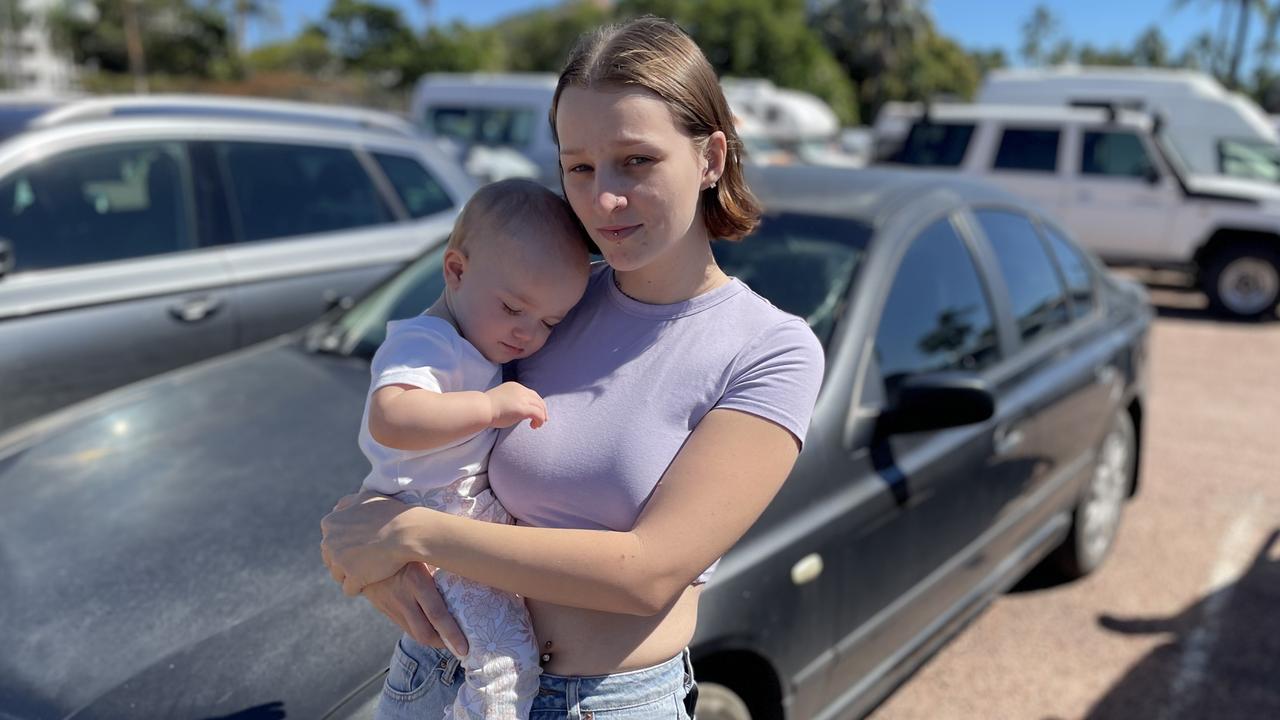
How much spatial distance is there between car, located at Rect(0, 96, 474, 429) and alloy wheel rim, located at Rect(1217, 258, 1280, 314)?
905 cm

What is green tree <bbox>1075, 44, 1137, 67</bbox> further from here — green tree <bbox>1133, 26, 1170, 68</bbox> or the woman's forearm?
the woman's forearm

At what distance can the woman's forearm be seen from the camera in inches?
49.8

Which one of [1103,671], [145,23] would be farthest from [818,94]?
[1103,671]

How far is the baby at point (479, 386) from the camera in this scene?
1.30m

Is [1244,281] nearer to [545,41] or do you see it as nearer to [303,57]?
[545,41]

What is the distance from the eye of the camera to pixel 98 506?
229 centimetres

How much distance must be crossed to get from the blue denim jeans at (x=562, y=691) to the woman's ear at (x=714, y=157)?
2.21 ft

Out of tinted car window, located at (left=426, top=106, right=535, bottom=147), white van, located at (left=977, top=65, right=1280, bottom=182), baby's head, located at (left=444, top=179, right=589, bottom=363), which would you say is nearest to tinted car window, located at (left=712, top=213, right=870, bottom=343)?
baby's head, located at (left=444, top=179, right=589, bottom=363)

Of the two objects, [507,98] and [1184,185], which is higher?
[507,98]

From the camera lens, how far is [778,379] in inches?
53.3

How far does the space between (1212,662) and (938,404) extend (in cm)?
179

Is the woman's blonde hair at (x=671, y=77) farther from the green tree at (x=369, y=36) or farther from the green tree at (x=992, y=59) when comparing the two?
the green tree at (x=992, y=59)

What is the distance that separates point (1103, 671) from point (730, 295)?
105 inches

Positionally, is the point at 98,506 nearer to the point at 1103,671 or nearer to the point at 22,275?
the point at 22,275
